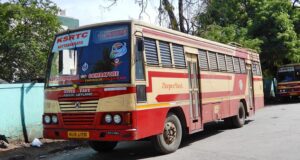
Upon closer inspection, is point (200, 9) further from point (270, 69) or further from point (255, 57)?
point (270, 69)

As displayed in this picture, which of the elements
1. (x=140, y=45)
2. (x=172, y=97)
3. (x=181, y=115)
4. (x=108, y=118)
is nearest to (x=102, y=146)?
(x=181, y=115)

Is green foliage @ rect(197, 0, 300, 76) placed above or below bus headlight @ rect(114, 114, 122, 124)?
above

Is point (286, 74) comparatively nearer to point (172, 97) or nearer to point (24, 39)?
point (24, 39)

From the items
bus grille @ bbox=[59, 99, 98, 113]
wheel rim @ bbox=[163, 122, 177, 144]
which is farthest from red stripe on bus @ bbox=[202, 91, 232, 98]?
bus grille @ bbox=[59, 99, 98, 113]

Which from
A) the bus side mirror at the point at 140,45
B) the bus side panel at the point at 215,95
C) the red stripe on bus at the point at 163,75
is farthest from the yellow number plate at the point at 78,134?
the bus side panel at the point at 215,95

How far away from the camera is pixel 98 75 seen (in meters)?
7.79

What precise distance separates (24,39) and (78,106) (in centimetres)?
1356

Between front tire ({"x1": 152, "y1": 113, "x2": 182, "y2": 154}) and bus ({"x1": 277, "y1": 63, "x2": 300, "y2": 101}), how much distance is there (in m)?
18.2

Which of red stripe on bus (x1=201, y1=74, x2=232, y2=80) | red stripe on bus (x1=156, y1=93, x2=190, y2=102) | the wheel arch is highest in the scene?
red stripe on bus (x1=201, y1=74, x2=232, y2=80)

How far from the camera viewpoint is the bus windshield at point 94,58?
25.2 feet

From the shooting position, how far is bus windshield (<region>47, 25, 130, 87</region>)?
7.68m

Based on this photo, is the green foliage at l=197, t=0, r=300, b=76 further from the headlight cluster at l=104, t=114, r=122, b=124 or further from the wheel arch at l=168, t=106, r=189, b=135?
the headlight cluster at l=104, t=114, r=122, b=124

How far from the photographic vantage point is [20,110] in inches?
436

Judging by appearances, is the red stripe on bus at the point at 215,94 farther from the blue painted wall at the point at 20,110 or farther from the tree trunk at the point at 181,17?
the tree trunk at the point at 181,17
